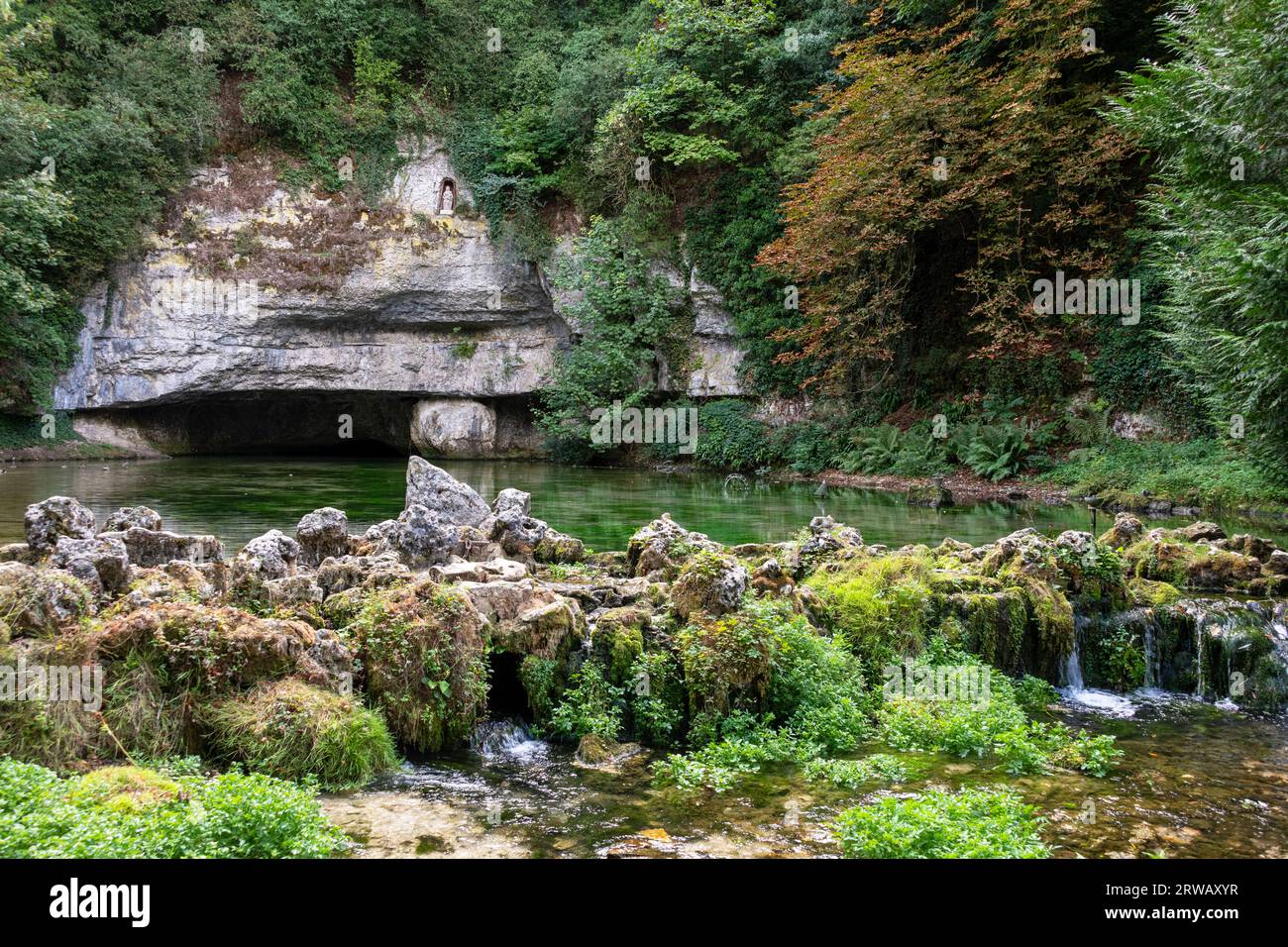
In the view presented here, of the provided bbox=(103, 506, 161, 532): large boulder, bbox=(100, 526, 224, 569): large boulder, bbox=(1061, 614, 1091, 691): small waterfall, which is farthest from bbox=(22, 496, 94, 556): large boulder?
bbox=(1061, 614, 1091, 691): small waterfall

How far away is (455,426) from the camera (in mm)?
32531

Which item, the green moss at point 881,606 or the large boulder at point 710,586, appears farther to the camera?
the green moss at point 881,606

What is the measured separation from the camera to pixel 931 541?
1320cm

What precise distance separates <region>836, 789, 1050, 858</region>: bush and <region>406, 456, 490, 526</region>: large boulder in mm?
7632

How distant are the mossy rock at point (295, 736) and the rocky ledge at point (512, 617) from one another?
25 mm

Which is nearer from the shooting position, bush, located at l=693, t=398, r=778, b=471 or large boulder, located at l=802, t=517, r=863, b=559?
large boulder, located at l=802, t=517, r=863, b=559

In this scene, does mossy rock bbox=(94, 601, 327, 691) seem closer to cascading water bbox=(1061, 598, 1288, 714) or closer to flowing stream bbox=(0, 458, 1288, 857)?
flowing stream bbox=(0, 458, 1288, 857)

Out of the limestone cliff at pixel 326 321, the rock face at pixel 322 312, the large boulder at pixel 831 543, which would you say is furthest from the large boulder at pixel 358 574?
the rock face at pixel 322 312

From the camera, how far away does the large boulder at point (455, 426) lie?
32.5m

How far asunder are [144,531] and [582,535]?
6.04 m

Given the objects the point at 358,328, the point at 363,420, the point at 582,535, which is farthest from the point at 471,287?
the point at 582,535

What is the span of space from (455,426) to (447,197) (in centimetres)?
814

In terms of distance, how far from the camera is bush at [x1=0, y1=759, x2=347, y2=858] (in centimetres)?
372

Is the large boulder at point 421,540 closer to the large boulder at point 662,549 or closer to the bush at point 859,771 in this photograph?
the large boulder at point 662,549
